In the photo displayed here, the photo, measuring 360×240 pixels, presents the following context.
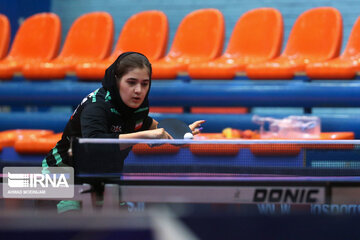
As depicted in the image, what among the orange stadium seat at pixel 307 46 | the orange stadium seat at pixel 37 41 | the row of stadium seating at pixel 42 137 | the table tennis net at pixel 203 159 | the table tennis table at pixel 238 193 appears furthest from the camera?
the orange stadium seat at pixel 37 41

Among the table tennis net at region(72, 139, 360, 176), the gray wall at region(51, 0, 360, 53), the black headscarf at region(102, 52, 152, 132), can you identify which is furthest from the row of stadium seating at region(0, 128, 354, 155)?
the gray wall at region(51, 0, 360, 53)

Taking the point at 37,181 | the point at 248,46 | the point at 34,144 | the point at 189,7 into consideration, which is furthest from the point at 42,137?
the point at 189,7

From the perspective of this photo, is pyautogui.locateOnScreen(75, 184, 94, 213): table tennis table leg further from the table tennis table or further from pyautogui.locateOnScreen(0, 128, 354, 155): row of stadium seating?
pyautogui.locateOnScreen(0, 128, 354, 155): row of stadium seating

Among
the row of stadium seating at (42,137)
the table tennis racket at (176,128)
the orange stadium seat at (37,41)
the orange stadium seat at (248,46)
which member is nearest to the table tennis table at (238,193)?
the table tennis racket at (176,128)

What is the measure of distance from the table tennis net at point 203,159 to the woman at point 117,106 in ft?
0.31

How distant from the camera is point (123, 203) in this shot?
1.26m

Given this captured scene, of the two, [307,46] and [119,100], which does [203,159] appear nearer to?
[119,100]

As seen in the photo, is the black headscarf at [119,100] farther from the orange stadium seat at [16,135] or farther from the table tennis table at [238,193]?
the orange stadium seat at [16,135]

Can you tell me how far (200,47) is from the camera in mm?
4777

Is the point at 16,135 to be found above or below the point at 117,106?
below

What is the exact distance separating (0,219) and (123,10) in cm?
607

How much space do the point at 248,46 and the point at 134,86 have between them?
3.05 meters

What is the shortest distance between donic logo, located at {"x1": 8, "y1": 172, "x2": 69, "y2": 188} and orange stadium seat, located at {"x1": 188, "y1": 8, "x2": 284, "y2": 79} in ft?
9.67

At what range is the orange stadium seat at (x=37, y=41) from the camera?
5254 millimetres
